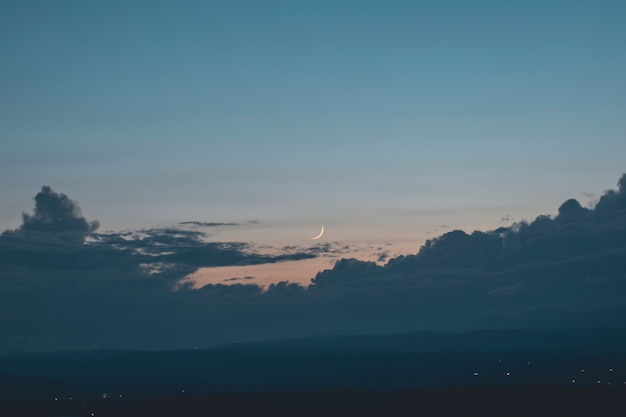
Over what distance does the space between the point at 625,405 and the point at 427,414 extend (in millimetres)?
45509

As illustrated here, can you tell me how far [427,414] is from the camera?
198875mm

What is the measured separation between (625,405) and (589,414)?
17.5 metres

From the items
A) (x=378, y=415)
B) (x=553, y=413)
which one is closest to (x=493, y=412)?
(x=553, y=413)

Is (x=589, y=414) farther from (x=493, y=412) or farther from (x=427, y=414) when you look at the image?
(x=427, y=414)

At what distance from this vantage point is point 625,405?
196m

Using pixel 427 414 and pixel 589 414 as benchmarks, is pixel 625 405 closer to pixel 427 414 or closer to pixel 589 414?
pixel 589 414

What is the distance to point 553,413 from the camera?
186000 millimetres

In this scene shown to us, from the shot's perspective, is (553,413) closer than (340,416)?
Yes

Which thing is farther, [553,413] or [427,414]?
[427,414]

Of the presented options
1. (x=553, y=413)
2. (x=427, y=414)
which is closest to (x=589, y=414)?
(x=553, y=413)

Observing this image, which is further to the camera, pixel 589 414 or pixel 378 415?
pixel 378 415

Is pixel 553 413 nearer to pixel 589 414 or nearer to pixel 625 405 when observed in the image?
pixel 589 414

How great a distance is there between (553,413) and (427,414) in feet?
95.4

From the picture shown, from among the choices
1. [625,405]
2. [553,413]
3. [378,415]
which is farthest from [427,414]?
[625,405]
